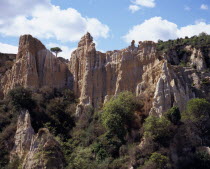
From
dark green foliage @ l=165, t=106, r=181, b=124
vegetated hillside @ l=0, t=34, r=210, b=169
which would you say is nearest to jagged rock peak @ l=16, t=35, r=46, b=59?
vegetated hillside @ l=0, t=34, r=210, b=169

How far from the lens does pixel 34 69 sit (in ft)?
132

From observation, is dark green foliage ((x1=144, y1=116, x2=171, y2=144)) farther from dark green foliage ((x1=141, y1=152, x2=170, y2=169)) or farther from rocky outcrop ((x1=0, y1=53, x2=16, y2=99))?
rocky outcrop ((x1=0, y1=53, x2=16, y2=99))

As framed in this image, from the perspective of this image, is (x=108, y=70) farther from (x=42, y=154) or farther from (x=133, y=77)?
(x=42, y=154)

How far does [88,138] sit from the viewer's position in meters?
32.8

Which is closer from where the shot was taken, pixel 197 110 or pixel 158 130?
pixel 158 130

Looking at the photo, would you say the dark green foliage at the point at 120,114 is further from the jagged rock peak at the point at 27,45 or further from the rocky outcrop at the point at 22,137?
the jagged rock peak at the point at 27,45

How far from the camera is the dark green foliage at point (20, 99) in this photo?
35.2 metres

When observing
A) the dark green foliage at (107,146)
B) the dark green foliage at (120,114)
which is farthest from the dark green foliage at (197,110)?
the dark green foliage at (107,146)

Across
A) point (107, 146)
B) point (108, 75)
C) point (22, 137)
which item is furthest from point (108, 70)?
point (22, 137)

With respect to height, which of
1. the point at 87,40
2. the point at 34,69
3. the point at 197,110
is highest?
the point at 87,40

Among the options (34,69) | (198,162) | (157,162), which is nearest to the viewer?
(157,162)

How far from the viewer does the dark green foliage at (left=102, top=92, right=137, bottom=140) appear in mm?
31938

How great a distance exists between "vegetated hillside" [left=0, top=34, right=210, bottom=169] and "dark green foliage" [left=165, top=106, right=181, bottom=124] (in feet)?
0.27

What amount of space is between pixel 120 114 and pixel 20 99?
32.6ft
